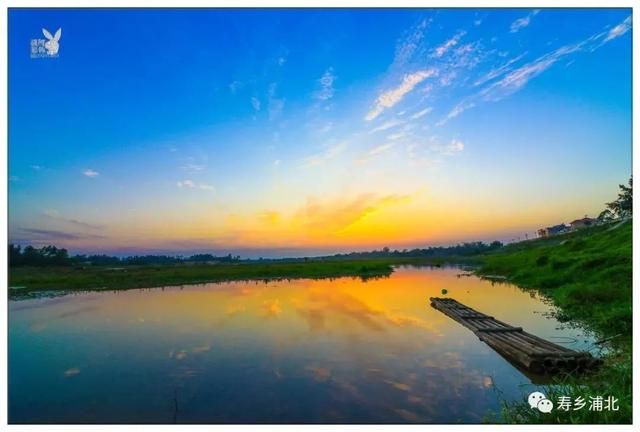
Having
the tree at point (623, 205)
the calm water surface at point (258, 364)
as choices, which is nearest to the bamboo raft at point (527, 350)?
the calm water surface at point (258, 364)

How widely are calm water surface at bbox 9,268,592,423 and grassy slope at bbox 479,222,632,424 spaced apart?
2.47 feet

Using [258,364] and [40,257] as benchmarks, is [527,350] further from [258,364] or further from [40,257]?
[40,257]

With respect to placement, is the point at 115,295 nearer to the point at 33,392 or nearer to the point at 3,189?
the point at 33,392

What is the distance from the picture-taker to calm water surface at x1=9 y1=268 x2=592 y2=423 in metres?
6.46

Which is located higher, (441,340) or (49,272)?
(49,272)

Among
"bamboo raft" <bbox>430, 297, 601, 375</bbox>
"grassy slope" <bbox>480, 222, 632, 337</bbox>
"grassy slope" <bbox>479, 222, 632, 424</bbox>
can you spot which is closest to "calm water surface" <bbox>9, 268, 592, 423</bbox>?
"bamboo raft" <bbox>430, 297, 601, 375</bbox>

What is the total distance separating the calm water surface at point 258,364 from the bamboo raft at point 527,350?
1.00 feet

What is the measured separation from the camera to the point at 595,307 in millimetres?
12484

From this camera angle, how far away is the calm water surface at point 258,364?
255 inches

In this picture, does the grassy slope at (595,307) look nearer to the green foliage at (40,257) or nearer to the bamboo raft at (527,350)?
the bamboo raft at (527,350)

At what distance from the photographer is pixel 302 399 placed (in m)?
6.79
